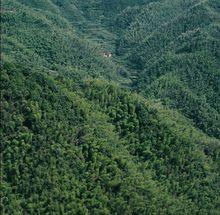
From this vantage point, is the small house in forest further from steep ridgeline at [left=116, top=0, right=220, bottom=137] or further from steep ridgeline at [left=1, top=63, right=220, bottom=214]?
steep ridgeline at [left=1, top=63, right=220, bottom=214]

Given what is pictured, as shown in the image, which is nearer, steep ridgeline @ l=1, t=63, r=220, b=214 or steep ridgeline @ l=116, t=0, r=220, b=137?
steep ridgeline @ l=1, t=63, r=220, b=214

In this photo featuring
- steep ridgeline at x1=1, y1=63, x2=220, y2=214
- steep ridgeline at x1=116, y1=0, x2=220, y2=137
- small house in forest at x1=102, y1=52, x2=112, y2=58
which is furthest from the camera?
small house in forest at x1=102, y1=52, x2=112, y2=58

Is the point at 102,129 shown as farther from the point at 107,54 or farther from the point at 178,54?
the point at 107,54

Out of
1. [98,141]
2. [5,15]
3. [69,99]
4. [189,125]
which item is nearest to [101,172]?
[98,141]

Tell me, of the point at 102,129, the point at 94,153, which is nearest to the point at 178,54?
the point at 102,129

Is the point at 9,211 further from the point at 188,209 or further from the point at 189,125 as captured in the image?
the point at 189,125

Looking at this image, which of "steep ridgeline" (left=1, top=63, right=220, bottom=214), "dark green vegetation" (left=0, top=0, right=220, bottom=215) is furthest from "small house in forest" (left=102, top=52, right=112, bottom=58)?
"steep ridgeline" (left=1, top=63, right=220, bottom=214)

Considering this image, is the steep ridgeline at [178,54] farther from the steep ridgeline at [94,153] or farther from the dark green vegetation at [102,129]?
the steep ridgeline at [94,153]
